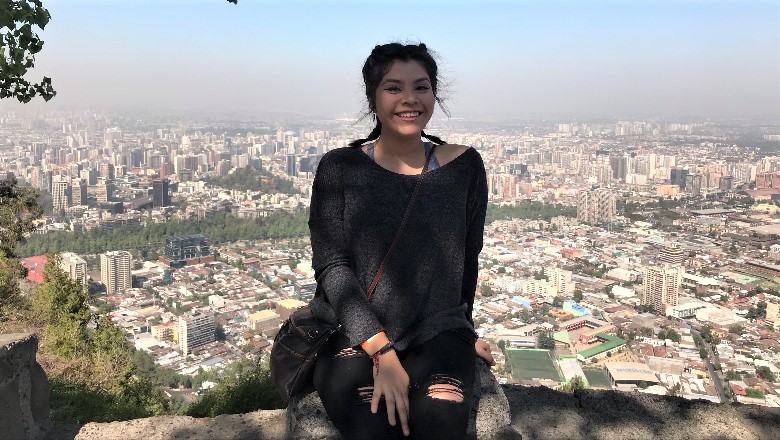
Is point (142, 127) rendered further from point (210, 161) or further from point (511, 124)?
point (511, 124)

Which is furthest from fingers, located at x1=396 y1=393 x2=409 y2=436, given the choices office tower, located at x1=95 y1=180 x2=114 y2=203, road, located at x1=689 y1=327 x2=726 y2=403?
office tower, located at x1=95 y1=180 x2=114 y2=203

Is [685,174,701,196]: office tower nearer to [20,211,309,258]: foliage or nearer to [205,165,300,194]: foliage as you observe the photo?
[20,211,309,258]: foliage

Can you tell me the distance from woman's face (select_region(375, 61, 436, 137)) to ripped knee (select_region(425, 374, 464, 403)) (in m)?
0.65

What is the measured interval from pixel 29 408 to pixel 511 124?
32985mm

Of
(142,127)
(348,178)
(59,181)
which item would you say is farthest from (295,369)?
(142,127)

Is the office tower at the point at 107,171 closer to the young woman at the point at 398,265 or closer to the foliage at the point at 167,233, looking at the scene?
the foliage at the point at 167,233

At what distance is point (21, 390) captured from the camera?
195cm

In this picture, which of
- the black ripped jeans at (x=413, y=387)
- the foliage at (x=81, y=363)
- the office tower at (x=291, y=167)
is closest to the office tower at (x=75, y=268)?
the foliage at (x=81, y=363)

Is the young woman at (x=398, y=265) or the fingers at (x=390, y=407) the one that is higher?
the young woman at (x=398, y=265)

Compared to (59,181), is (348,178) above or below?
above

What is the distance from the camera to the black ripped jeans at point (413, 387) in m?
A: 1.29

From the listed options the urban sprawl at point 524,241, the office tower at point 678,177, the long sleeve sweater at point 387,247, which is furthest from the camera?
the office tower at point 678,177

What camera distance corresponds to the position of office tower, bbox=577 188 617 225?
2208 cm

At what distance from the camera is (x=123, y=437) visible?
7.39 feet
